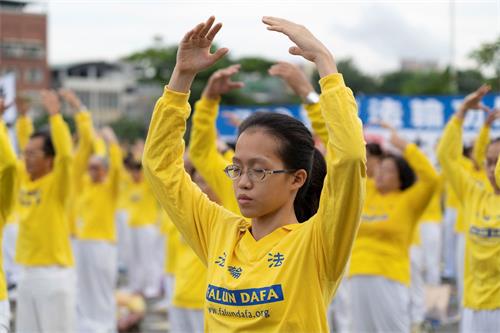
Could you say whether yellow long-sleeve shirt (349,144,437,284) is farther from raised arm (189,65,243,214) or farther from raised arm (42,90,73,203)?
raised arm (42,90,73,203)

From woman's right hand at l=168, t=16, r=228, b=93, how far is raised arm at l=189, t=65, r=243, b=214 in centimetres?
176

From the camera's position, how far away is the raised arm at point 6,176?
5.09 metres

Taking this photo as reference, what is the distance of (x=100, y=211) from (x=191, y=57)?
7.00 meters

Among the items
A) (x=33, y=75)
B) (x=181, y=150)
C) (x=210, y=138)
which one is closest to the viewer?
(x=181, y=150)

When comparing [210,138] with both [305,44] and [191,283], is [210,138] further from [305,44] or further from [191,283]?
[305,44]

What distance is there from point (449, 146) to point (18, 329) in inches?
144

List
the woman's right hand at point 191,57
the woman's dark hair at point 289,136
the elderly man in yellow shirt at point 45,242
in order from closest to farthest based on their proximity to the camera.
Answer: the woman's dark hair at point 289,136 < the woman's right hand at point 191,57 < the elderly man in yellow shirt at point 45,242

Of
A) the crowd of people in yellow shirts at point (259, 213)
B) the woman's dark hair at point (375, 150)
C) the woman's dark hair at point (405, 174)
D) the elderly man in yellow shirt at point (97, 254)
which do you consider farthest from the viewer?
the elderly man in yellow shirt at point (97, 254)

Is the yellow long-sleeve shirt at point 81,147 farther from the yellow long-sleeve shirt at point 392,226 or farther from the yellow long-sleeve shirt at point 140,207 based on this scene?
the yellow long-sleeve shirt at point 140,207

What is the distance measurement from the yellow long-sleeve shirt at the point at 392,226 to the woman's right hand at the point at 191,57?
13.3 feet

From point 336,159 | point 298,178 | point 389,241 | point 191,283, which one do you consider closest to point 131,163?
point 389,241

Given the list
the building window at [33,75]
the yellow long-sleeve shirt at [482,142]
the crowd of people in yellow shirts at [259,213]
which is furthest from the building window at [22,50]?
the yellow long-sleeve shirt at [482,142]

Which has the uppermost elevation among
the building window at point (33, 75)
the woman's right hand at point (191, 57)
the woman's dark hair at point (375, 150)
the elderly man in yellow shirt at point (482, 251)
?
the woman's right hand at point (191, 57)

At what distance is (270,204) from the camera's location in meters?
3.23
